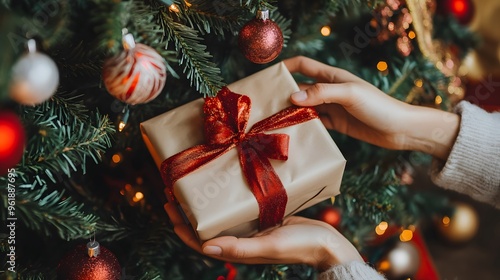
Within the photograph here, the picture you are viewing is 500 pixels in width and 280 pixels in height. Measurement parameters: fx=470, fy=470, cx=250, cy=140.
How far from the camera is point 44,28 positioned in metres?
0.59

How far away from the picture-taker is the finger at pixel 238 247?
0.82 m

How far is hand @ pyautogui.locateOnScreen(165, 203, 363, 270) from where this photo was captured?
833 mm

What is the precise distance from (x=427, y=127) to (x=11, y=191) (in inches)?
33.1

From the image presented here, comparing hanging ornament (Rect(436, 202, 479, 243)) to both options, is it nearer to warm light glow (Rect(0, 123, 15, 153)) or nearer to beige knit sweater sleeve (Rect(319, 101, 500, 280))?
beige knit sweater sleeve (Rect(319, 101, 500, 280))

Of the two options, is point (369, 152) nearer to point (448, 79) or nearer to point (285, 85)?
point (448, 79)

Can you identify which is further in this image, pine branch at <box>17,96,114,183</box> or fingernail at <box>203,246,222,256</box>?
fingernail at <box>203,246,222,256</box>

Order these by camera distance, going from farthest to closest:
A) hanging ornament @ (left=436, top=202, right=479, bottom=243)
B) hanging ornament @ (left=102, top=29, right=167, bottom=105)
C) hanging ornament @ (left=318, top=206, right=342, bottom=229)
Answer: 1. hanging ornament @ (left=436, top=202, right=479, bottom=243)
2. hanging ornament @ (left=318, top=206, right=342, bottom=229)
3. hanging ornament @ (left=102, top=29, right=167, bottom=105)

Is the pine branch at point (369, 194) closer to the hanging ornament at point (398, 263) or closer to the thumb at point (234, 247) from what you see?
the hanging ornament at point (398, 263)

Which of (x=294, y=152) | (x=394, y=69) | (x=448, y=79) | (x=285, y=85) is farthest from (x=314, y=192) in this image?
(x=448, y=79)

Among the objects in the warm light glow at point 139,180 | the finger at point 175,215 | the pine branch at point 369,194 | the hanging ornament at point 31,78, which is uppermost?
the hanging ornament at point 31,78

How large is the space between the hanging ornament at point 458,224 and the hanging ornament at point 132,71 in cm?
127

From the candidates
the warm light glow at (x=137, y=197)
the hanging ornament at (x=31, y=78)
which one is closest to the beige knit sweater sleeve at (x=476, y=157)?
the warm light glow at (x=137, y=197)

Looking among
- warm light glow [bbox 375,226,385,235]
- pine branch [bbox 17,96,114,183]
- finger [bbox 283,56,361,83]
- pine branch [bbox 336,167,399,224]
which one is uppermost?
pine branch [bbox 17,96,114,183]

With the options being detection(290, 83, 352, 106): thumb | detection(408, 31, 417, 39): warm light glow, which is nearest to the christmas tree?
detection(408, 31, 417, 39): warm light glow
